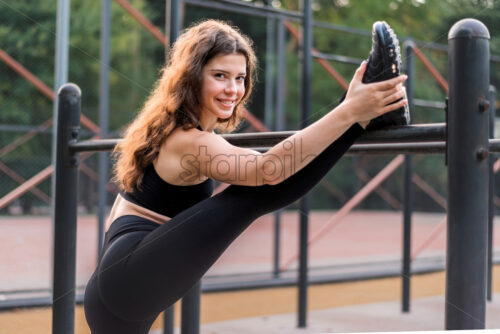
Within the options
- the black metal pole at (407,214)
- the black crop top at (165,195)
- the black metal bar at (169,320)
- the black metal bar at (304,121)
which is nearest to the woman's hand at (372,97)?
the black crop top at (165,195)

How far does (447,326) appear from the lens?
0.99 meters

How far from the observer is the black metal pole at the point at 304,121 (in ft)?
9.29

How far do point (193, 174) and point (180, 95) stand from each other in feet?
0.58

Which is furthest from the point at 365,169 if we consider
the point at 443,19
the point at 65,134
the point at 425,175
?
the point at 65,134

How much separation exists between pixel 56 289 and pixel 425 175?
9.54 m

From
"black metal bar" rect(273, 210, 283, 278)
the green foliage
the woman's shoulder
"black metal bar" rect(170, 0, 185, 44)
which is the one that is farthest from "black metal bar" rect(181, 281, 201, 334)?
the green foliage

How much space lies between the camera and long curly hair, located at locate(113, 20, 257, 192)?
4.21 ft

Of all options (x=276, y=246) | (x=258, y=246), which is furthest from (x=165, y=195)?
(x=258, y=246)

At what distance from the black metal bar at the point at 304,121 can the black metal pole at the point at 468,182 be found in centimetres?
174

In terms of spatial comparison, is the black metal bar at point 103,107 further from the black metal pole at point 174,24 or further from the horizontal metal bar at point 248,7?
the black metal pole at point 174,24

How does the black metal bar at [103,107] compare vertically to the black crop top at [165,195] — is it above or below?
above

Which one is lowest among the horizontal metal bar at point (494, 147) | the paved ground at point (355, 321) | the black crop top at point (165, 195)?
the paved ground at point (355, 321)

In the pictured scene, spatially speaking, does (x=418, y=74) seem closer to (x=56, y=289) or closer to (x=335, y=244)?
(x=335, y=244)

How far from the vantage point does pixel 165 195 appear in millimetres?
1313
